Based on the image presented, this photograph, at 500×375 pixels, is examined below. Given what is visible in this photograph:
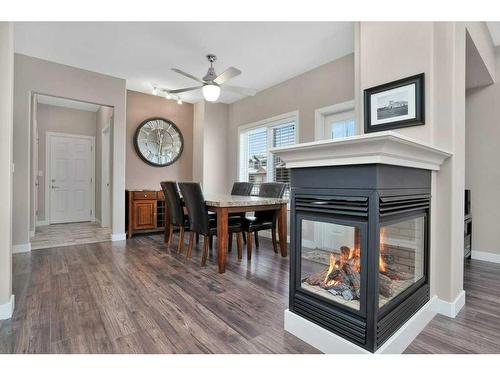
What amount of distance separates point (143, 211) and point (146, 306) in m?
2.84

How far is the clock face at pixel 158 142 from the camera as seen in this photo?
5.03 meters

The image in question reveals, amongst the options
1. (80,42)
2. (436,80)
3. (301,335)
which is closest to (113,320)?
(301,335)

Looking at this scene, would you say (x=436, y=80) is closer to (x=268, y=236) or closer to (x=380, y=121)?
(x=380, y=121)

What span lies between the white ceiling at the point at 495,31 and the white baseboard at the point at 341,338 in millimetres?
2986

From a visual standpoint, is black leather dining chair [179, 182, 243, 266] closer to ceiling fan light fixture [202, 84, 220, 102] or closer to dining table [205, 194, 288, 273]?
dining table [205, 194, 288, 273]

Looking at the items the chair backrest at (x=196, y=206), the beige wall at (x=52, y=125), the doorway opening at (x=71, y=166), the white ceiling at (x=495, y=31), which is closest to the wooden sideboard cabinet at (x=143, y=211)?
the doorway opening at (x=71, y=166)

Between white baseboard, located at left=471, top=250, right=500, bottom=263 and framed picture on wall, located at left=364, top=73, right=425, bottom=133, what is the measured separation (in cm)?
247

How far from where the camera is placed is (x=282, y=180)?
178 inches

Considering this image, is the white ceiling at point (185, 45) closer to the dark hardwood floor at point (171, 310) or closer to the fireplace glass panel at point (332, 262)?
the fireplace glass panel at point (332, 262)

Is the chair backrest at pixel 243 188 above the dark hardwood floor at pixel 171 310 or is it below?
above

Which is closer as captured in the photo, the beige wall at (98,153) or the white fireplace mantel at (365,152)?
the white fireplace mantel at (365,152)

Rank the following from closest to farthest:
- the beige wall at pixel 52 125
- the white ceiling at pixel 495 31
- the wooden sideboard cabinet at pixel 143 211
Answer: the white ceiling at pixel 495 31
the wooden sideboard cabinet at pixel 143 211
the beige wall at pixel 52 125
